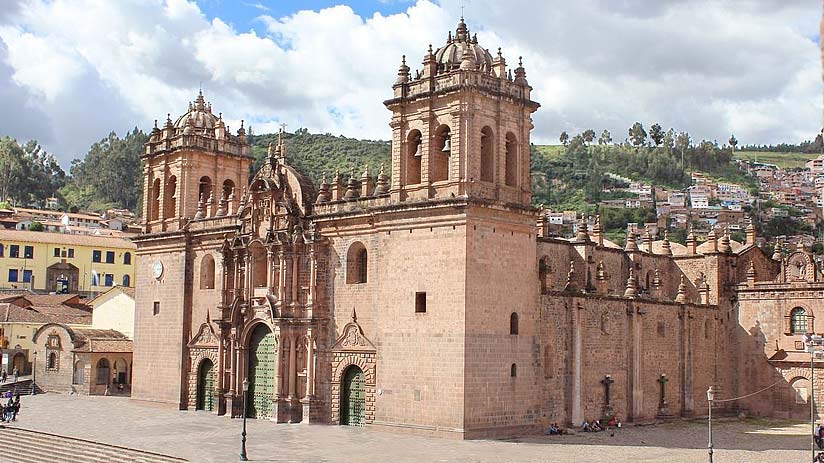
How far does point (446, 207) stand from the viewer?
30047 millimetres

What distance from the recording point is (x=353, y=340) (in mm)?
33500

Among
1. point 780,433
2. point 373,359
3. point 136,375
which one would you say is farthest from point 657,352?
point 136,375

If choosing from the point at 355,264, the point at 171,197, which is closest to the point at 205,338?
the point at 171,197

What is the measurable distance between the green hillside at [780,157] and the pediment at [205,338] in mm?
149468

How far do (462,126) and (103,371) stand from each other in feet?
90.1

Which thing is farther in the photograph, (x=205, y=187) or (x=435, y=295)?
(x=205, y=187)

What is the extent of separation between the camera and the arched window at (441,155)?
3131cm

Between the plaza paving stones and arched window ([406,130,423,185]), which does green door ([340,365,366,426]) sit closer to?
the plaza paving stones

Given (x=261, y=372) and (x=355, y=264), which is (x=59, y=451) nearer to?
(x=261, y=372)

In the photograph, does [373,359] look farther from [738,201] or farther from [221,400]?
[738,201]

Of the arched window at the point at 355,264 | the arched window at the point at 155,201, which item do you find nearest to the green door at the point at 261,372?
the arched window at the point at 355,264

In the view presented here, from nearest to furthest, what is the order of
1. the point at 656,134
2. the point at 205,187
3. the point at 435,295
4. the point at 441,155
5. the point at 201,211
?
the point at 435,295 → the point at 441,155 → the point at 201,211 → the point at 205,187 → the point at 656,134

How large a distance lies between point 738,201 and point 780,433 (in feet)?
326

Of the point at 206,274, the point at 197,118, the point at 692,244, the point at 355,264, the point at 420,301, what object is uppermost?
the point at 197,118
